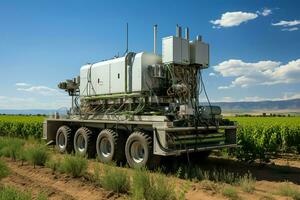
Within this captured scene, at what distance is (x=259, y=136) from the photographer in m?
17.1

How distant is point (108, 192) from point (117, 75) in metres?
5.61

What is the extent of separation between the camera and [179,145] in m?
10.3

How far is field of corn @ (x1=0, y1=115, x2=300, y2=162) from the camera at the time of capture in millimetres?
12906

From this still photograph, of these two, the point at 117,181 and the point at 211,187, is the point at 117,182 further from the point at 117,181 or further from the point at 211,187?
the point at 211,187

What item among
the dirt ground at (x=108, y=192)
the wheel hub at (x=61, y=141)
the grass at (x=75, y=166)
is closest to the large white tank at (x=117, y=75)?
the wheel hub at (x=61, y=141)

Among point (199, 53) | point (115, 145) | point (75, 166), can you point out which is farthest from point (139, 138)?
point (199, 53)

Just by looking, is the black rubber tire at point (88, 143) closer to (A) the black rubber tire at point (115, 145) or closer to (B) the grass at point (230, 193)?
(A) the black rubber tire at point (115, 145)

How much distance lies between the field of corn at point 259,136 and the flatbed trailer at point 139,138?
1.34 meters

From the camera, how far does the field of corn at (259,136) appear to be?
1291cm

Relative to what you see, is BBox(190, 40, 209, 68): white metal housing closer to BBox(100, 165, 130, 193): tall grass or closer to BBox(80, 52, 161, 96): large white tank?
BBox(80, 52, 161, 96): large white tank

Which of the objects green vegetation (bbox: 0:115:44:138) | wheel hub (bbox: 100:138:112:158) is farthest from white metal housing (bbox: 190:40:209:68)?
green vegetation (bbox: 0:115:44:138)

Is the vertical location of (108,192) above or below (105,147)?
below

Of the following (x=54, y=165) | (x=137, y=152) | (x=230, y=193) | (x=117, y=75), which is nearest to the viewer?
(x=230, y=193)

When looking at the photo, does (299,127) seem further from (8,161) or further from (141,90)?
(8,161)
